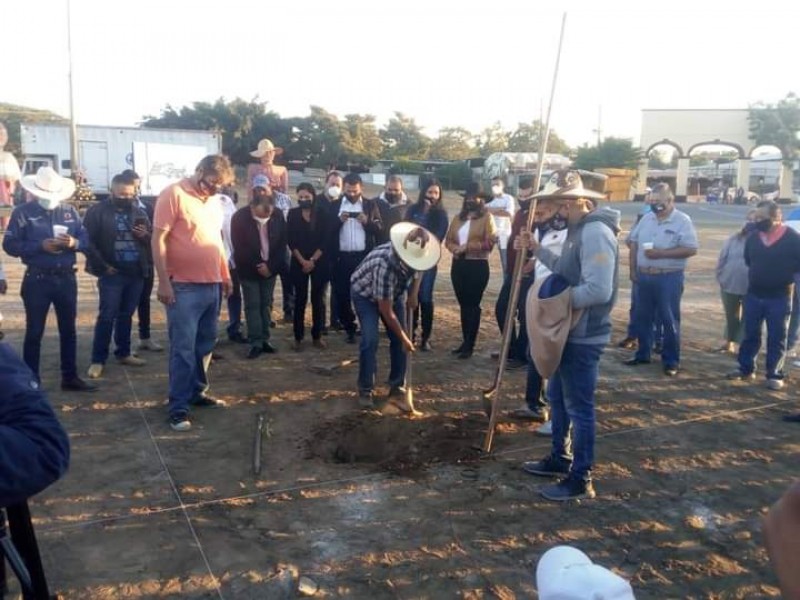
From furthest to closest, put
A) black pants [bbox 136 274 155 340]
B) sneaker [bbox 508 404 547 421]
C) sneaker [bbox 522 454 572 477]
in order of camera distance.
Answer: black pants [bbox 136 274 155 340] → sneaker [bbox 508 404 547 421] → sneaker [bbox 522 454 572 477]

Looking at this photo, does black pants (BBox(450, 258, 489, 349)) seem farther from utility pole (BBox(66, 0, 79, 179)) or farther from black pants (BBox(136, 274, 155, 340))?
utility pole (BBox(66, 0, 79, 179))

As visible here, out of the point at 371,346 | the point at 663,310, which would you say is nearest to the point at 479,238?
the point at 663,310

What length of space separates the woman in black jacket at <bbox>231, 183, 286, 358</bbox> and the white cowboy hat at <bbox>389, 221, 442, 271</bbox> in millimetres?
2273

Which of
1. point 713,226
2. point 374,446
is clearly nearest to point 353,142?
point 713,226

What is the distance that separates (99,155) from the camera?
27.5 metres

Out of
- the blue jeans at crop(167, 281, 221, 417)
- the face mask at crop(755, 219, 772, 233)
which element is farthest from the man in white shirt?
the blue jeans at crop(167, 281, 221, 417)

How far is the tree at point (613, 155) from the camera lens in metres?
46.4

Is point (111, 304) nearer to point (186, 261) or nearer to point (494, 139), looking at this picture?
point (186, 261)

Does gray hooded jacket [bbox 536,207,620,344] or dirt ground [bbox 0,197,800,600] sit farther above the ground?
gray hooded jacket [bbox 536,207,620,344]

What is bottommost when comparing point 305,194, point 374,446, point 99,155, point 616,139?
point 374,446

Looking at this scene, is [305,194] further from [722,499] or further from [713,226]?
[713,226]

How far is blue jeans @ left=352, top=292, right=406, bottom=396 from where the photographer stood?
5746 mm

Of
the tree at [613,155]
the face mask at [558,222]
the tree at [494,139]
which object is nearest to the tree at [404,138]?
the tree at [494,139]

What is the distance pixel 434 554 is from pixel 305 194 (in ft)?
17.1
